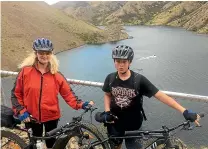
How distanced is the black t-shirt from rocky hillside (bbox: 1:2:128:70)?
66.8 metres

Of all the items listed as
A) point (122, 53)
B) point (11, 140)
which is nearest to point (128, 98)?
point (122, 53)

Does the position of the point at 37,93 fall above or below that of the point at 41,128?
above

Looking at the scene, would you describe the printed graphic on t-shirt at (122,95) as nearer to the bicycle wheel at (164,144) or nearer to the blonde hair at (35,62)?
the bicycle wheel at (164,144)

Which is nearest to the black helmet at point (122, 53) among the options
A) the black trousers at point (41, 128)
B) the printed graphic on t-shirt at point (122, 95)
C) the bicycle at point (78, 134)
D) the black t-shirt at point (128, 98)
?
the black t-shirt at point (128, 98)

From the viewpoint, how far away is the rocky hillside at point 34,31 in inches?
3222

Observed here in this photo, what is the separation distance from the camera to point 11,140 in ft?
17.6

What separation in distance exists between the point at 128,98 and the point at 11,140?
2206 mm

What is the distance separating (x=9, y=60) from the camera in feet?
224

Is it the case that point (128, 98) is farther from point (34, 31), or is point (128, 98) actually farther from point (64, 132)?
point (34, 31)

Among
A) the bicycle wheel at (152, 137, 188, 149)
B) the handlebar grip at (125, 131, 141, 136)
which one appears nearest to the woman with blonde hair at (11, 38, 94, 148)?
the handlebar grip at (125, 131, 141, 136)

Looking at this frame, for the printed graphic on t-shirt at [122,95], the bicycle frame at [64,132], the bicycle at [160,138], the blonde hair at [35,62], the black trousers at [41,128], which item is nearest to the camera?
the bicycle at [160,138]

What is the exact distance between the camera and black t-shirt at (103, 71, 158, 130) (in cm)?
477

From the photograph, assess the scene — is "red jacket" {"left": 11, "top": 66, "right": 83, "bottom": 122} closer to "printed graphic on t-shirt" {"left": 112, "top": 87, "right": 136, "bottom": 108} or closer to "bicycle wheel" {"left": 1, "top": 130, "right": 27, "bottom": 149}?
"bicycle wheel" {"left": 1, "top": 130, "right": 27, "bottom": 149}

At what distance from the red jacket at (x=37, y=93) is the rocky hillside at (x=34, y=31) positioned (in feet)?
A: 216
